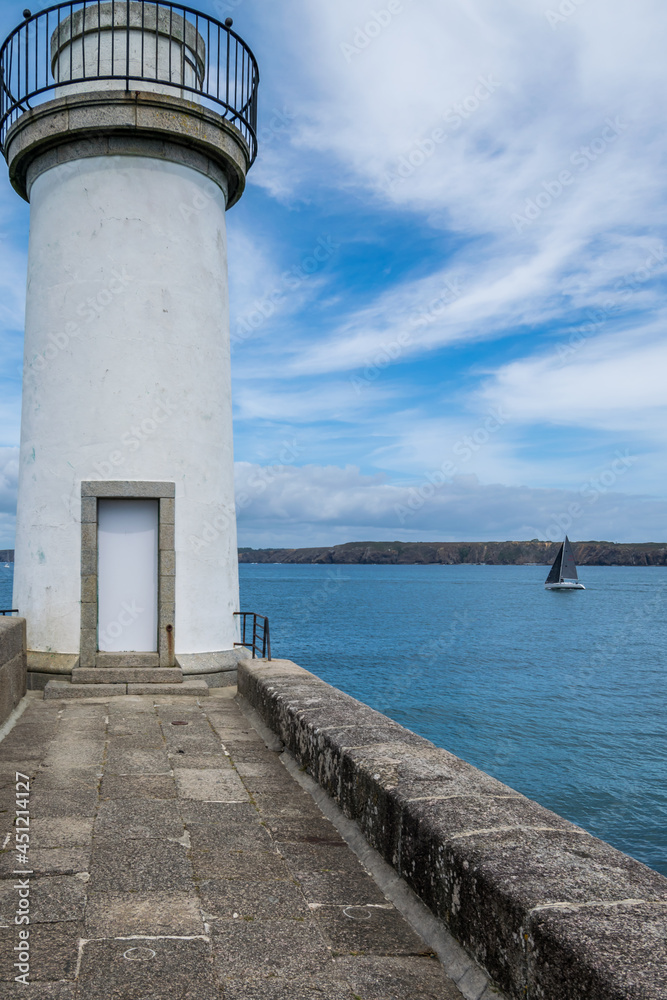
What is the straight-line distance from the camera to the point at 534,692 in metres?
31.7

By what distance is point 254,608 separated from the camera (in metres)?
70.7

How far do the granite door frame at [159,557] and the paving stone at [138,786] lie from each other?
12.5ft

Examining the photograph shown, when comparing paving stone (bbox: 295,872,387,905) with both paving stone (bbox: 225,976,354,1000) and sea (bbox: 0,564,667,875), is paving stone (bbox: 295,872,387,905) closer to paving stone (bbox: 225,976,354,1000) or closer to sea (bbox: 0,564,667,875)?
paving stone (bbox: 225,976,354,1000)

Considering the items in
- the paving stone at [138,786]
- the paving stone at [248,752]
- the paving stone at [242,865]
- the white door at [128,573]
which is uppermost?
the white door at [128,573]

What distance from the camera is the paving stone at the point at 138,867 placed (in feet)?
11.4

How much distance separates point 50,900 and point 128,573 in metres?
6.08

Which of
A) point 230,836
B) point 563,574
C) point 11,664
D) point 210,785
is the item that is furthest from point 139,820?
point 563,574

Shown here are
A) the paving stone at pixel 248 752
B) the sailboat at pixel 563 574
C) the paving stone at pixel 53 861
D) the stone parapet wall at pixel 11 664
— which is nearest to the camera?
the paving stone at pixel 53 861

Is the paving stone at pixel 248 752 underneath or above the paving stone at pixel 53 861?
underneath

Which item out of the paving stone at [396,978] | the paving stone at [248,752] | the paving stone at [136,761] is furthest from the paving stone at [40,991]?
the paving stone at [248,752]

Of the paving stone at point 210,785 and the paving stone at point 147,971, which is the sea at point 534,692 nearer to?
the paving stone at point 210,785

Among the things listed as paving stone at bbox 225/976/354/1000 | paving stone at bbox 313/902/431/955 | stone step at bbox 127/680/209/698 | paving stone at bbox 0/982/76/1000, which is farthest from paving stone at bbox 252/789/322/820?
stone step at bbox 127/680/209/698

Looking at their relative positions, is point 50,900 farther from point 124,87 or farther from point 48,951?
point 124,87

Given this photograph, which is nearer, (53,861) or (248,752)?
(53,861)
